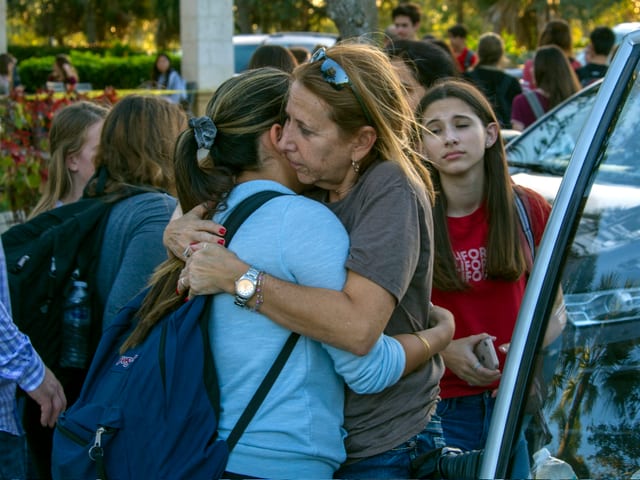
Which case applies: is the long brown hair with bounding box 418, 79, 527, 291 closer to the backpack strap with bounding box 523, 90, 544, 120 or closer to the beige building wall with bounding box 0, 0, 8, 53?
the backpack strap with bounding box 523, 90, 544, 120

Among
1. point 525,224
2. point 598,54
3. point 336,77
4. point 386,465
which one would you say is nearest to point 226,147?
point 336,77

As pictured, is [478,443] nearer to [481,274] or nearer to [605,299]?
[481,274]

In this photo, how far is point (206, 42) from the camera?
52.8ft

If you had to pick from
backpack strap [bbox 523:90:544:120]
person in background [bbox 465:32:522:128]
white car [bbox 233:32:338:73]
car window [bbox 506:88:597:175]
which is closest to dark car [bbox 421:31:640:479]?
car window [bbox 506:88:597:175]

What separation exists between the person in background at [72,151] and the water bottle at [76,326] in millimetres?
694

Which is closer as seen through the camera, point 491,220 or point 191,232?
point 191,232

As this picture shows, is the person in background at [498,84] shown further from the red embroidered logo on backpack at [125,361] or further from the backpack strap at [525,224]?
the red embroidered logo on backpack at [125,361]

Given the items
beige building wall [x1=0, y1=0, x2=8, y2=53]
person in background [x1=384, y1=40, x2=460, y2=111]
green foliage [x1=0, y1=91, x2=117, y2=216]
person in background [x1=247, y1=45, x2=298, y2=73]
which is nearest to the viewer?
person in background [x1=384, y1=40, x2=460, y2=111]

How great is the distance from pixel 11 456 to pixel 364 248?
69.5 inches

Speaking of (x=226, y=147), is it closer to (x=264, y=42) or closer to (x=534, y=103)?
(x=534, y=103)

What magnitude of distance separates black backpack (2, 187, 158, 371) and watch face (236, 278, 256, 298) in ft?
5.02

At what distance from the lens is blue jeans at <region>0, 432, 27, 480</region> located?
3.26 meters

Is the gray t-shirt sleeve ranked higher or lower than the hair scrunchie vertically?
lower

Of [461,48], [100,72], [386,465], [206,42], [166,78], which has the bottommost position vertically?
[100,72]
